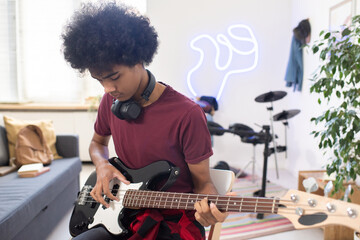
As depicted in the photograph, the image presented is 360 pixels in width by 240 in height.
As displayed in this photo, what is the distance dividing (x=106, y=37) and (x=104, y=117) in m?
0.44

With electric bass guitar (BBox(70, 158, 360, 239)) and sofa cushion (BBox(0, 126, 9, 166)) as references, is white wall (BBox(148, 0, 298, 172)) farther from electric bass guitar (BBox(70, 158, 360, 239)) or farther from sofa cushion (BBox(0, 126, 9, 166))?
electric bass guitar (BBox(70, 158, 360, 239))

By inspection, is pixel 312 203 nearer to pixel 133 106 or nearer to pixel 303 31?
pixel 133 106

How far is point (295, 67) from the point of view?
11.6 feet

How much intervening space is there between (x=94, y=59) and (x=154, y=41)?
26 cm

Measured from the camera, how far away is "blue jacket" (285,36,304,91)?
348cm

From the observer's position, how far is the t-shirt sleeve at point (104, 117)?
1.37m

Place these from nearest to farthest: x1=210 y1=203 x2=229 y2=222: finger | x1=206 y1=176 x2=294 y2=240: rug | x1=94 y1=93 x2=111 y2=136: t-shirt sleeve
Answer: x1=210 y1=203 x2=229 y2=222: finger
x1=94 y1=93 x2=111 y2=136: t-shirt sleeve
x1=206 y1=176 x2=294 y2=240: rug

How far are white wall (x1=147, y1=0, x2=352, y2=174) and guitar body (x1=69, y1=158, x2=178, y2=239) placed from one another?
2831 mm

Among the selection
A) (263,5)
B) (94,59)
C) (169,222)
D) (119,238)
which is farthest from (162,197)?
(263,5)

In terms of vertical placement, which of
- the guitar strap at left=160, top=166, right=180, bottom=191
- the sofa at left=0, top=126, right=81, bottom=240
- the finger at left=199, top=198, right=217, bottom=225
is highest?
the guitar strap at left=160, top=166, right=180, bottom=191

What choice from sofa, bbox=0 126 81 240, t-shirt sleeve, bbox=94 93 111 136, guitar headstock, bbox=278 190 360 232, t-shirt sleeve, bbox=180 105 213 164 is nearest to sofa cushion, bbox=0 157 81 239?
sofa, bbox=0 126 81 240

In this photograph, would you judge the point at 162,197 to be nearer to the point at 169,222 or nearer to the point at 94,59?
the point at 169,222

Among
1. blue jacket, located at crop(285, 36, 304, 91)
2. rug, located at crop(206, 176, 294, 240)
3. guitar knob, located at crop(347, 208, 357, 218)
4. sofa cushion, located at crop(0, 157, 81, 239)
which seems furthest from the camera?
blue jacket, located at crop(285, 36, 304, 91)

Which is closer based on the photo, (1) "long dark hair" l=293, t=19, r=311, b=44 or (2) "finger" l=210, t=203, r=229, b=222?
(2) "finger" l=210, t=203, r=229, b=222
